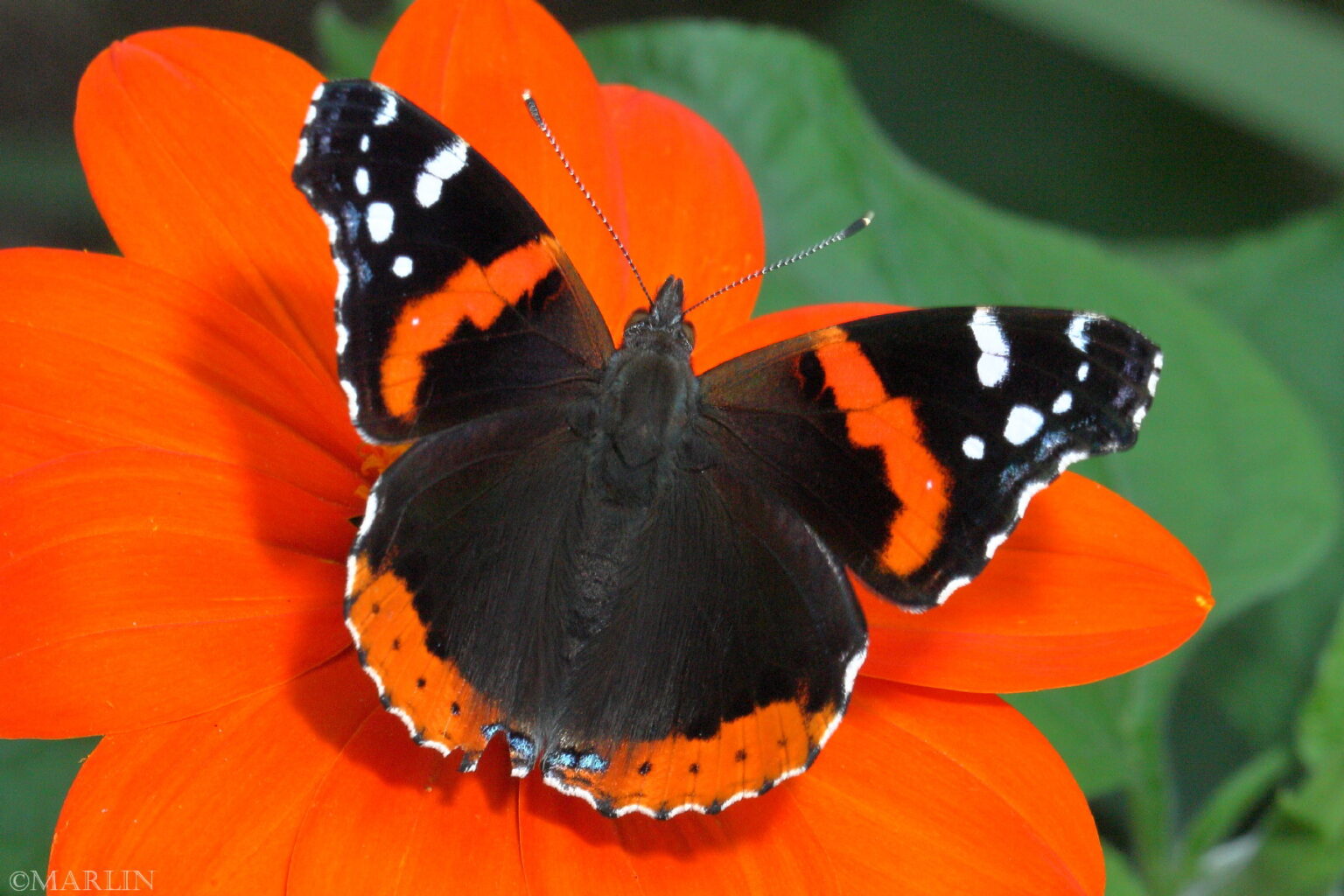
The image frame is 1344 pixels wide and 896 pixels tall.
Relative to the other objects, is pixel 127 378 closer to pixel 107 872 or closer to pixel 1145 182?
pixel 107 872

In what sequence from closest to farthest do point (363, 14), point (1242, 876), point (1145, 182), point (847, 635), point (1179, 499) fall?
point (847, 635)
point (1242, 876)
point (1179, 499)
point (1145, 182)
point (363, 14)

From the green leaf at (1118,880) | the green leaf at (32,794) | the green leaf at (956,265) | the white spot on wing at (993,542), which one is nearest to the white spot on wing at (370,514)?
the white spot on wing at (993,542)

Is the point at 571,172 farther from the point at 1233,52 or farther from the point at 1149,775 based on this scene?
the point at 1233,52

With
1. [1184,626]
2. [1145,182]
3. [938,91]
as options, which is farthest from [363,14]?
[1184,626]

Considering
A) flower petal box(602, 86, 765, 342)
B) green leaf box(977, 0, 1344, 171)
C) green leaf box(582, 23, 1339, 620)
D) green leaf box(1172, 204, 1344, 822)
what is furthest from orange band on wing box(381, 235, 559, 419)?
green leaf box(1172, 204, 1344, 822)

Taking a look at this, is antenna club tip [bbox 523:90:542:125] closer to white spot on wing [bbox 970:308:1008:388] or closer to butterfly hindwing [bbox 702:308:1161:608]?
butterfly hindwing [bbox 702:308:1161:608]

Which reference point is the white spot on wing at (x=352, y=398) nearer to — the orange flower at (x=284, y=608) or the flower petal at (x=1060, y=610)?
the orange flower at (x=284, y=608)

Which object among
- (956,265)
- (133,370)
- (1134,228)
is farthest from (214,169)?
(1134,228)
